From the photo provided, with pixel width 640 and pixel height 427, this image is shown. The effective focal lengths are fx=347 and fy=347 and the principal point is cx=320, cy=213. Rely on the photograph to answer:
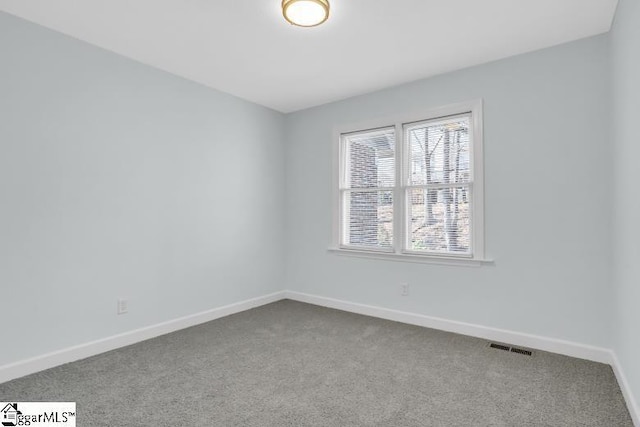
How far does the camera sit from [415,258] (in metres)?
3.63

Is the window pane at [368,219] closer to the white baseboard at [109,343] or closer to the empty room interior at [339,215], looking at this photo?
the empty room interior at [339,215]

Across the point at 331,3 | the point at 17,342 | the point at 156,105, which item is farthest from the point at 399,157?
the point at 17,342

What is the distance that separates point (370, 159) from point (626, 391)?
9.56 ft

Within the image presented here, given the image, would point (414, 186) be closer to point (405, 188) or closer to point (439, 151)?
point (405, 188)

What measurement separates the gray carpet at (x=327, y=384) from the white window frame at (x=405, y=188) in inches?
31.8

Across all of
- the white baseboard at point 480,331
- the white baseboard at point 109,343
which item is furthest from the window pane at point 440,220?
the white baseboard at point 109,343

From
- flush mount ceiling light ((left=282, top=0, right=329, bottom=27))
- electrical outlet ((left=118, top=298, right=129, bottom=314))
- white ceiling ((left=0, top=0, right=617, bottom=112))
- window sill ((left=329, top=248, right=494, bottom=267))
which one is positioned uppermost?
white ceiling ((left=0, top=0, right=617, bottom=112))

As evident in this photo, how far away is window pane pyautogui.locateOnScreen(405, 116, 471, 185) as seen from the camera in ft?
11.2

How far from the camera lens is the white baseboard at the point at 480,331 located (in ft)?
8.92

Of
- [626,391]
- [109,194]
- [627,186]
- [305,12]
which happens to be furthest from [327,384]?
[305,12]

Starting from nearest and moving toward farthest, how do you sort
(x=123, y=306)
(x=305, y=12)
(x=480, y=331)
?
(x=305, y=12) → (x=123, y=306) → (x=480, y=331)

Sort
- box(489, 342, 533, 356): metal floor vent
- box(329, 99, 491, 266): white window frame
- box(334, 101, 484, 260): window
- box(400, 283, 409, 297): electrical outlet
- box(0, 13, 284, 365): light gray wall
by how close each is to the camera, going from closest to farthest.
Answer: box(0, 13, 284, 365): light gray wall → box(489, 342, 533, 356): metal floor vent → box(329, 99, 491, 266): white window frame → box(334, 101, 484, 260): window → box(400, 283, 409, 297): electrical outlet

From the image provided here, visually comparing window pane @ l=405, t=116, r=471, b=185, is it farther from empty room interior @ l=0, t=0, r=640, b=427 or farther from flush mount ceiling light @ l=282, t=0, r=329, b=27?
flush mount ceiling light @ l=282, t=0, r=329, b=27

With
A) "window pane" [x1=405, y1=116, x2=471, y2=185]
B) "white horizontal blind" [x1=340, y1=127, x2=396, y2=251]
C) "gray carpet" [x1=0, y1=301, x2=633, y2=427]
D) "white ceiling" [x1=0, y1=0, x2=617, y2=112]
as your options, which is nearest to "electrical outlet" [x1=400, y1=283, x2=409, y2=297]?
"white horizontal blind" [x1=340, y1=127, x2=396, y2=251]
